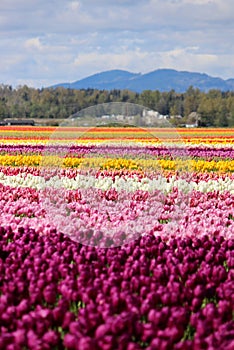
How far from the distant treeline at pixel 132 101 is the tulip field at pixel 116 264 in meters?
64.4

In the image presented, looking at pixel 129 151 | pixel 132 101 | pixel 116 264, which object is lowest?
pixel 116 264

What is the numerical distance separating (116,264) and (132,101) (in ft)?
229

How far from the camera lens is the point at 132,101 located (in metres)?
74.6

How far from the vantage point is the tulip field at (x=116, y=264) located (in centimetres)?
391

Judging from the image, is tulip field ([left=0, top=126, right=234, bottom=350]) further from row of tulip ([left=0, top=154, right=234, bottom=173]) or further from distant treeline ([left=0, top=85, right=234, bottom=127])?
distant treeline ([left=0, top=85, right=234, bottom=127])

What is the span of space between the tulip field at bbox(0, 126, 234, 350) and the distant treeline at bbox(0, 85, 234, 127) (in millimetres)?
64369

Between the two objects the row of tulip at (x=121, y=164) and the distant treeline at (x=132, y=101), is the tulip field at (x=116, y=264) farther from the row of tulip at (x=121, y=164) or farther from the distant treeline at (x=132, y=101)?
the distant treeline at (x=132, y=101)

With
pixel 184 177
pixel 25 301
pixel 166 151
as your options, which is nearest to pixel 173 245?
A: pixel 25 301

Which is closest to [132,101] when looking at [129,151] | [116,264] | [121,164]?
[129,151]

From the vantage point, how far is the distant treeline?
78312mm

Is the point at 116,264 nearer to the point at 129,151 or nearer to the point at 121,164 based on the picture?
the point at 121,164

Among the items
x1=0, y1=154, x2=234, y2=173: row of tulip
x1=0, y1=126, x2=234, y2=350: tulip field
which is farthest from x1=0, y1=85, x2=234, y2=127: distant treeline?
x1=0, y1=126, x2=234, y2=350: tulip field

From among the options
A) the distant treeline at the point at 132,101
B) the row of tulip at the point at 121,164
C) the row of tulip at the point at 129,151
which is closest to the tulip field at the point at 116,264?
the row of tulip at the point at 121,164

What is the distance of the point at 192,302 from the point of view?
4590 millimetres
